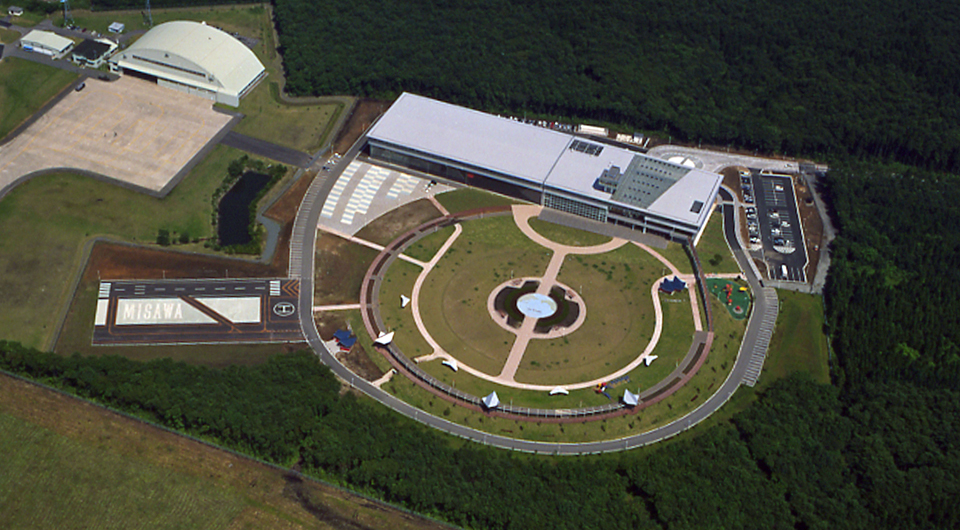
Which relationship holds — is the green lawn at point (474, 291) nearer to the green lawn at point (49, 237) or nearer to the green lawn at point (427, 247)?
the green lawn at point (427, 247)

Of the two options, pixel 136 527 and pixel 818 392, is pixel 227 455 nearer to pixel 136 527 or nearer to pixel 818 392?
pixel 136 527

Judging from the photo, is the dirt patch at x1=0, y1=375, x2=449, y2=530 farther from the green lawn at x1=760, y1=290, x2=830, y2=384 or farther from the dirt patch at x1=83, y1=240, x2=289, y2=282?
the green lawn at x1=760, y1=290, x2=830, y2=384

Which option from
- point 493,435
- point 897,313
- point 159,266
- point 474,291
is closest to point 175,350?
point 159,266

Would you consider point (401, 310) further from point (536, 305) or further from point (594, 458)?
point (594, 458)

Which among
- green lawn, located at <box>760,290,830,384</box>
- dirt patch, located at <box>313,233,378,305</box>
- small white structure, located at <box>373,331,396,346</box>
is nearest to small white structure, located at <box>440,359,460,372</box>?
small white structure, located at <box>373,331,396,346</box>

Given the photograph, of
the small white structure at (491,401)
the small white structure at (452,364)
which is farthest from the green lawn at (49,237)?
the small white structure at (491,401)

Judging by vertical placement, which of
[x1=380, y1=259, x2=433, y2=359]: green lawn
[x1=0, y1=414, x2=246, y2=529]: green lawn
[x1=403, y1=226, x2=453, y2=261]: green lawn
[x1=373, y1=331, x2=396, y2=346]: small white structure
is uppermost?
[x1=403, y1=226, x2=453, y2=261]: green lawn
